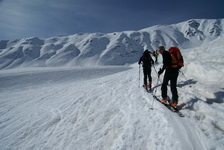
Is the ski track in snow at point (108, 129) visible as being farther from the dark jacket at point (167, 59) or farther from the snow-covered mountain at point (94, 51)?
the snow-covered mountain at point (94, 51)

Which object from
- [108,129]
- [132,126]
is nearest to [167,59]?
[132,126]

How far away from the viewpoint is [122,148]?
10.5 feet

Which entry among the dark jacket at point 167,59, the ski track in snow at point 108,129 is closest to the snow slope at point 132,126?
the ski track in snow at point 108,129

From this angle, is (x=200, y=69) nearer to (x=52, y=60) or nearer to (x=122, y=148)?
(x=122, y=148)

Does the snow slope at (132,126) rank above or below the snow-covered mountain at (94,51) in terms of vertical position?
below

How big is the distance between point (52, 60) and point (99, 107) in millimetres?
141980

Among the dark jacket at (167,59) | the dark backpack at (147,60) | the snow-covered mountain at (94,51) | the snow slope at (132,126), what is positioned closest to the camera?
the snow slope at (132,126)

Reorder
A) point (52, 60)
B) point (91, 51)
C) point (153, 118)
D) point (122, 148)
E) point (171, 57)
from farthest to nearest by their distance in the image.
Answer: point (91, 51) → point (52, 60) → point (171, 57) → point (153, 118) → point (122, 148)

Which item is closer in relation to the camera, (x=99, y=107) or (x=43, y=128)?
(x=43, y=128)

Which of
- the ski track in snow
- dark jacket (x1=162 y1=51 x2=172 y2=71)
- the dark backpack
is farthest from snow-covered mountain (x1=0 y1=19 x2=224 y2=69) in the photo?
dark jacket (x1=162 y1=51 x2=172 y2=71)

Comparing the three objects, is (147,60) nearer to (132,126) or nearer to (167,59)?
(167,59)

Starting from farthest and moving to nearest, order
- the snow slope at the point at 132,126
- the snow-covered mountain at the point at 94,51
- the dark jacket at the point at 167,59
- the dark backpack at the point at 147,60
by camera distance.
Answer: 1. the snow-covered mountain at the point at 94,51
2. the dark backpack at the point at 147,60
3. the dark jacket at the point at 167,59
4. the snow slope at the point at 132,126

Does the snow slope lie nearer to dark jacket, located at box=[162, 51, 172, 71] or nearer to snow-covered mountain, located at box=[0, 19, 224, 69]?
dark jacket, located at box=[162, 51, 172, 71]

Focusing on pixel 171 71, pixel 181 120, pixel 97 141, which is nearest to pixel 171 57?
pixel 171 71
